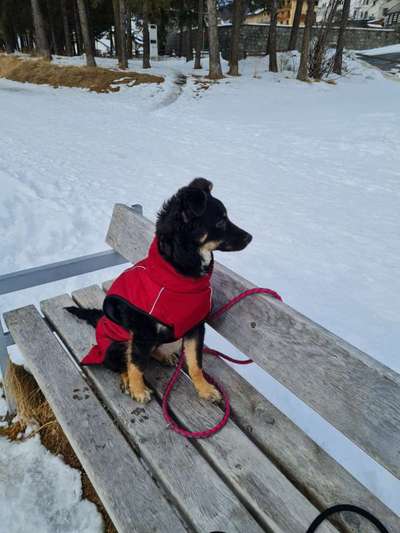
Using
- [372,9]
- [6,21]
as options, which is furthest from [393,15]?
[6,21]

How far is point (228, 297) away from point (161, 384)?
657 millimetres

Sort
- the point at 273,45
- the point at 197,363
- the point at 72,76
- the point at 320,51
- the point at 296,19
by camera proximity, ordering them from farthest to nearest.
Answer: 1. the point at 296,19
2. the point at 273,45
3. the point at 72,76
4. the point at 320,51
5. the point at 197,363

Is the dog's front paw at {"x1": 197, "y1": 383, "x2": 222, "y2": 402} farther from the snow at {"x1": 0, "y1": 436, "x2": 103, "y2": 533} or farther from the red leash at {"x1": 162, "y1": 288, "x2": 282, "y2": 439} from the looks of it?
the snow at {"x1": 0, "y1": 436, "x2": 103, "y2": 533}

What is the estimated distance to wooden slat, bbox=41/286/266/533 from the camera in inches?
64.4

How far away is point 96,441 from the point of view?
1960 mm

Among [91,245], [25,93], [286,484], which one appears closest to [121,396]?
[286,484]

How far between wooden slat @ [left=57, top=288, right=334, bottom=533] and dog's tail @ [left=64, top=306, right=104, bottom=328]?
0.80 m

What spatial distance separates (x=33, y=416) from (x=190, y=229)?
6.02 ft

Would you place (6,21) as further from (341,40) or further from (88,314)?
(88,314)

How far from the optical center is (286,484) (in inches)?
Result: 68.0

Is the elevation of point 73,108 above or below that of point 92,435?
below

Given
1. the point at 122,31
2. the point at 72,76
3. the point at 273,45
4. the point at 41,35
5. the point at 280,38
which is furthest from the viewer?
the point at 280,38

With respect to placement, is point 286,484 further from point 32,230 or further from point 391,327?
point 32,230

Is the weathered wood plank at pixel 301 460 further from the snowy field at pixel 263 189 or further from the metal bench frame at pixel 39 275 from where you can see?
the metal bench frame at pixel 39 275
